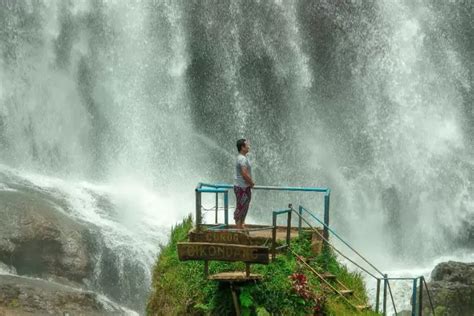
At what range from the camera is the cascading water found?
28875 mm

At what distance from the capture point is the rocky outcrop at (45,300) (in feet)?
55.5

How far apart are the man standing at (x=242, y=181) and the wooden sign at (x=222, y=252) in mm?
1766

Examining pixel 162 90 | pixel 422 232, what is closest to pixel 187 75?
pixel 162 90

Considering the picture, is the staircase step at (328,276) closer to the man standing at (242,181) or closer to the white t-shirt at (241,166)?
the man standing at (242,181)

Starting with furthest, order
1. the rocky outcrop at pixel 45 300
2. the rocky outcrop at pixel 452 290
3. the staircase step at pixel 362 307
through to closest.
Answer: the rocky outcrop at pixel 452 290 < the rocky outcrop at pixel 45 300 < the staircase step at pixel 362 307

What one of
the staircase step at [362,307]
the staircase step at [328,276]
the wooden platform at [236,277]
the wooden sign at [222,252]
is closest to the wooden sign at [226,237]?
the wooden sign at [222,252]

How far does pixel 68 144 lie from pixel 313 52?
11.7 metres

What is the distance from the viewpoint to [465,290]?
2081 cm

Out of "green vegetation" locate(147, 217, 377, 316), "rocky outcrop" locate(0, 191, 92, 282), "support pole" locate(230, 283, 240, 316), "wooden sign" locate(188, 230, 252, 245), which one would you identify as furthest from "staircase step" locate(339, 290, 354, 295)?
"rocky outcrop" locate(0, 191, 92, 282)

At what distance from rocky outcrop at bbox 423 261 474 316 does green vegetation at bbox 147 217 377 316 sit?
8.35m

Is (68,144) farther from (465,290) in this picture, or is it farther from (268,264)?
(268,264)

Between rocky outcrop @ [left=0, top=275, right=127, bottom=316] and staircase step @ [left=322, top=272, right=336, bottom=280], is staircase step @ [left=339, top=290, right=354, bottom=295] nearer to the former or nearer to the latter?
staircase step @ [left=322, top=272, right=336, bottom=280]

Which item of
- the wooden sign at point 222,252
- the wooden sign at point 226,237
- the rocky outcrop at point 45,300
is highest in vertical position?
the wooden sign at point 226,237

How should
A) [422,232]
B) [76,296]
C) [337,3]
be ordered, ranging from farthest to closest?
[337,3] → [422,232] → [76,296]
